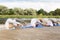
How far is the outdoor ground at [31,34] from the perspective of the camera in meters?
3.96

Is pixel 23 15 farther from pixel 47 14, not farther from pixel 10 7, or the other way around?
pixel 47 14

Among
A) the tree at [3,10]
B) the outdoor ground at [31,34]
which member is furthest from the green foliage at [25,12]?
the outdoor ground at [31,34]

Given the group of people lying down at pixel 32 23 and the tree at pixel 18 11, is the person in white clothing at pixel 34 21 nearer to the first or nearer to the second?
the group of people lying down at pixel 32 23

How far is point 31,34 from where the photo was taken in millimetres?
4133

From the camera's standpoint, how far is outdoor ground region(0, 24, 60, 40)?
3.96 meters

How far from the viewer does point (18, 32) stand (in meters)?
4.13

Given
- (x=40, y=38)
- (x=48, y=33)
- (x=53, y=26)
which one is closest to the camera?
(x=40, y=38)

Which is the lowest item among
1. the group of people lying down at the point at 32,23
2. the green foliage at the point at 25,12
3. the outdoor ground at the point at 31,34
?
the outdoor ground at the point at 31,34

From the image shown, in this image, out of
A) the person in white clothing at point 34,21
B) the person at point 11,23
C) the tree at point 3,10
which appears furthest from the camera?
the person in white clothing at point 34,21

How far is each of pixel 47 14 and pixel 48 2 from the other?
1.20 ft

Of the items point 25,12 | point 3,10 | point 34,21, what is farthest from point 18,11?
point 34,21

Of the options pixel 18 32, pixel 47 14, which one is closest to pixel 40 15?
pixel 47 14

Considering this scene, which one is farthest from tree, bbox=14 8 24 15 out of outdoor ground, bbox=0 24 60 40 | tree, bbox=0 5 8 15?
outdoor ground, bbox=0 24 60 40

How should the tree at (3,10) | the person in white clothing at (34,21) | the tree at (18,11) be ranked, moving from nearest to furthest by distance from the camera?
the tree at (3,10)
the tree at (18,11)
the person in white clothing at (34,21)
